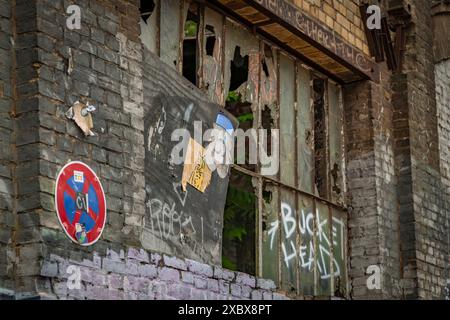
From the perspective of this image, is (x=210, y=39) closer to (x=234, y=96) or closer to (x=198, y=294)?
(x=234, y=96)

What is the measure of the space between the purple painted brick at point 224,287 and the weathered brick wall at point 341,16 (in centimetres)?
355

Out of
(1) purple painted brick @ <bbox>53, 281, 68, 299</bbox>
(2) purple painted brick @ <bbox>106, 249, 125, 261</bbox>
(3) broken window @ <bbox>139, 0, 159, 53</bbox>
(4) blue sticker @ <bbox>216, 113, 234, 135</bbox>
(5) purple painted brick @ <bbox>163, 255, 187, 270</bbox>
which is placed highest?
(3) broken window @ <bbox>139, 0, 159, 53</bbox>

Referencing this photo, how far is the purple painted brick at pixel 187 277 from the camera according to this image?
9016 mm

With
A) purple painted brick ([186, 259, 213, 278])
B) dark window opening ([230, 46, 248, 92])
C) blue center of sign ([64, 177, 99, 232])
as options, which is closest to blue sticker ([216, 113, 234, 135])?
dark window opening ([230, 46, 248, 92])

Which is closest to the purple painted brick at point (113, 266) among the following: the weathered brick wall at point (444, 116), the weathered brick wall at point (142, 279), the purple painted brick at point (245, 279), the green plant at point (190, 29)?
the weathered brick wall at point (142, 279)

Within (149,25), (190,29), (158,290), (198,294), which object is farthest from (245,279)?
(190,29)

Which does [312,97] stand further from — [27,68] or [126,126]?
[27,68]

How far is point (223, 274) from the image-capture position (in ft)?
31.6

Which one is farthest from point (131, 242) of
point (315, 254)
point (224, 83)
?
point (315, 254)

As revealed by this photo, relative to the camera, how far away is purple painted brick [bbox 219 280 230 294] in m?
9.55

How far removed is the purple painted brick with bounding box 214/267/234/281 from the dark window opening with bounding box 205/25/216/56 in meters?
2.32

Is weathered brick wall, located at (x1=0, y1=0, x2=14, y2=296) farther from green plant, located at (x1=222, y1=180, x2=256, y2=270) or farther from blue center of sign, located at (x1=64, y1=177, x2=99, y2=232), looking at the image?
green plant, located at (x1=222, y1=180, x2=256, y2=270)

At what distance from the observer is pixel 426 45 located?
542 inches

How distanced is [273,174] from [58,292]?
4.05 meters
